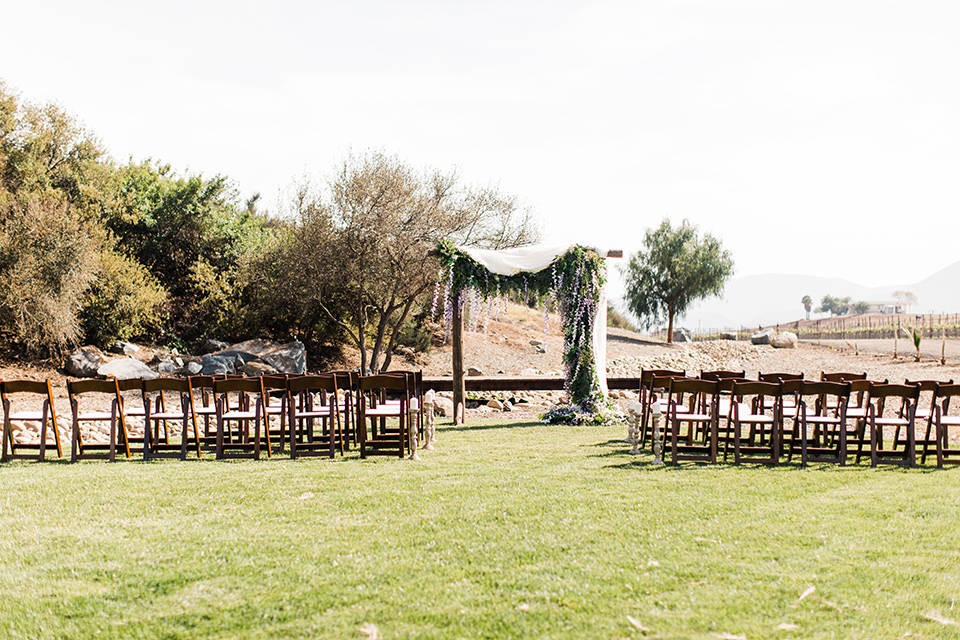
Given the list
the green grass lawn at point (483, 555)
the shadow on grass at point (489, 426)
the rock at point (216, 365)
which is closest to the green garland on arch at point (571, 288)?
the shadow on grass at point (489, 426)

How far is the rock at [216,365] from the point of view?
68.9ft

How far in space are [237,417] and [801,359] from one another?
3153 centimetres

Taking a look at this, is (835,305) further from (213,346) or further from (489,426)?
(489,426)

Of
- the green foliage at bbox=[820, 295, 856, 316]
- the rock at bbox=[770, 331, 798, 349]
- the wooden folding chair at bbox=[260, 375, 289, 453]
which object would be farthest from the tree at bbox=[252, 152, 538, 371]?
the green foliage at bbox=[820, 295, 856, 316]

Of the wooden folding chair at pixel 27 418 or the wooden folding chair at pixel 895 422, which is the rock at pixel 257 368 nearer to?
the wooden folding chair at pixel 27 418

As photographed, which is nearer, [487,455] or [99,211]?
[487,455]

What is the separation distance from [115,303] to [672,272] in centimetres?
2913

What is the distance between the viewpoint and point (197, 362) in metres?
21.6

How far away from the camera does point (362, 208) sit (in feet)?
67.8

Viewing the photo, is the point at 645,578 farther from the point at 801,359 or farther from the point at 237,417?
the point at 801,359

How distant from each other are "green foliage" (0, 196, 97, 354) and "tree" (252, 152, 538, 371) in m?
5.52

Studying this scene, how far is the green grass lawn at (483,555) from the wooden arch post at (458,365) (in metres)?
5.90

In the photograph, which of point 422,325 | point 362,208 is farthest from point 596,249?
point 422,325

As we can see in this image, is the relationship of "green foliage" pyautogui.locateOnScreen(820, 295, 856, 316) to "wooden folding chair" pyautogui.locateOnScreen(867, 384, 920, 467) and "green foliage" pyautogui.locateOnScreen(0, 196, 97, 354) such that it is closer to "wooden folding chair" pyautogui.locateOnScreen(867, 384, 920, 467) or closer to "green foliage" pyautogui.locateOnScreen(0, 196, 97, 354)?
"green foliage" pyautogui.locateOnScreen(0, 196, 97, 354)
